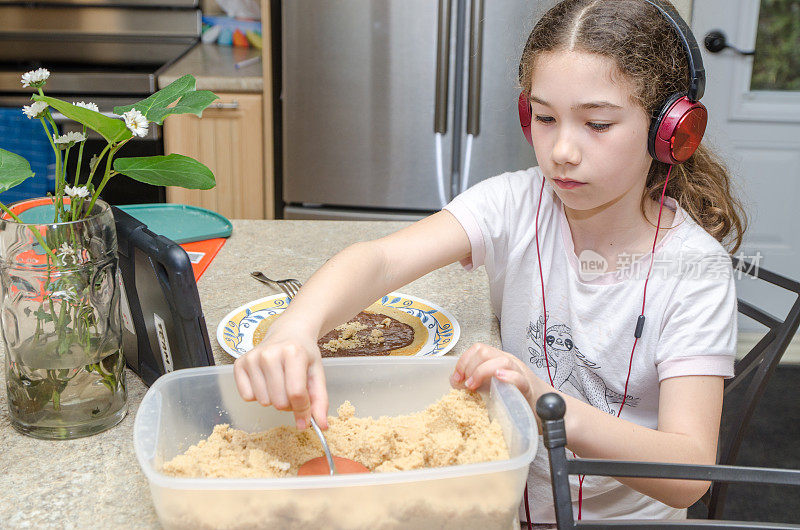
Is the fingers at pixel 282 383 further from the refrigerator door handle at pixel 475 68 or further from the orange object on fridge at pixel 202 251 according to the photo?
the refrigerator door handle at pixel 475 68

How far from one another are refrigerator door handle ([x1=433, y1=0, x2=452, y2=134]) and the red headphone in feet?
4.98

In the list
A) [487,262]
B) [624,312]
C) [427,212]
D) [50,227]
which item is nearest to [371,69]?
[427,212]

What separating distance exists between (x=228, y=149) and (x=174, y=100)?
2.05 m

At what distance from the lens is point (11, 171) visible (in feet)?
2.35

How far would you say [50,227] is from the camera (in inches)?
27.9

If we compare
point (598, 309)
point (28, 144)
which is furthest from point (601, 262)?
point (28, 144)

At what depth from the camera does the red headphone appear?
3.13 feet

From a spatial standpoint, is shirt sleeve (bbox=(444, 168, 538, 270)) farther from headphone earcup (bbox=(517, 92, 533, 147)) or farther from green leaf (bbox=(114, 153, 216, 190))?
green leaf (bbox=(114, 153, 216, 190))

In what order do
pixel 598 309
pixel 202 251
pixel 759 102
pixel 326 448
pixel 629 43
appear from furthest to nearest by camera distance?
pixel 759 102 < pixel 202 251 < pixel 598 309 < pixel 629 43 < pixel 326 448

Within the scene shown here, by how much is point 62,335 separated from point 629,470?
534 millimetres

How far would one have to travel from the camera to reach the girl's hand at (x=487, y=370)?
0.70m

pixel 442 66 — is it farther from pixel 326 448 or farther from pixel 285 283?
pixel 326 448

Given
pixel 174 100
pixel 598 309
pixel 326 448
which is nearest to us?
pixel 326 448

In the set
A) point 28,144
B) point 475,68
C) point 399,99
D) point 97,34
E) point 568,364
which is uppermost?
point 97,34
